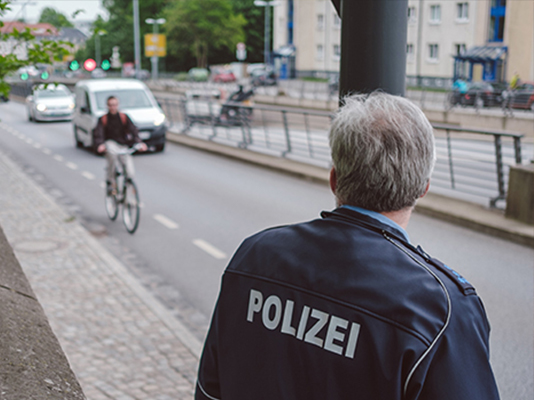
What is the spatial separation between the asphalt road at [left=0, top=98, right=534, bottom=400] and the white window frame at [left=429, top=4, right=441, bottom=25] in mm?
2492

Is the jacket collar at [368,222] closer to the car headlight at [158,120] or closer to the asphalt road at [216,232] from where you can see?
the asphalt road at [216,232]

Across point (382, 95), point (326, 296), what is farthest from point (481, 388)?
point (382, 95)

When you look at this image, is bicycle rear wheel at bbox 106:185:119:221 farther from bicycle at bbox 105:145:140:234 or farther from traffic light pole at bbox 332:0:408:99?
traffic light pole at bbox 332:0:408:99

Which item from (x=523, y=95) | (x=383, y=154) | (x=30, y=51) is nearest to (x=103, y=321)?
(x=30, y=51)

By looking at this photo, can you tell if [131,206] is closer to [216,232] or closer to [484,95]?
[216,232]

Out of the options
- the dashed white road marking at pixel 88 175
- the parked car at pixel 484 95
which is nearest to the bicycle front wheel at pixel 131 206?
the dashed white road marking at pixel 88 175

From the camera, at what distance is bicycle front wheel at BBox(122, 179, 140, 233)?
29.1 feet

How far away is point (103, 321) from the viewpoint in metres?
5.45

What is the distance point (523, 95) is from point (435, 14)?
23.3 m

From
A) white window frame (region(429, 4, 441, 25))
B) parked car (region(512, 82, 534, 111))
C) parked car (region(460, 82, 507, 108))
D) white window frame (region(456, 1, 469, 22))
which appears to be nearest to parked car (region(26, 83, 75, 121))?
parked car (region(460, 82, 507, 108))

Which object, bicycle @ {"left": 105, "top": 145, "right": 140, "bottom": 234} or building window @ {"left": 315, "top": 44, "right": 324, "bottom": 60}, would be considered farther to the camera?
building window @ {"left": 315, "top": 44, "right": 324, "bottom": 60}

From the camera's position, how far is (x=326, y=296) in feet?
4.81

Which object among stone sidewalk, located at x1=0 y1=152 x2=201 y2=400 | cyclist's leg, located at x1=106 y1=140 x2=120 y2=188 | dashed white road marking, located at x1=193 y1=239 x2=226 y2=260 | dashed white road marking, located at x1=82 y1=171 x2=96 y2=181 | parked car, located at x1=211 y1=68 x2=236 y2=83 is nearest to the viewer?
stone sidewalk, located at x1=0 y1=152 x2=201 y2=400

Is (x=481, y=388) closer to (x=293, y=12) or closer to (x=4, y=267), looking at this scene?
(x=4, y=267)
